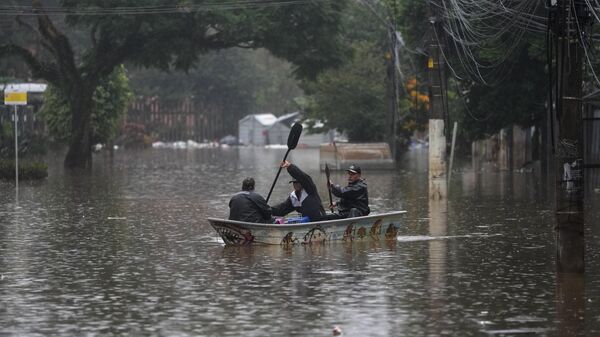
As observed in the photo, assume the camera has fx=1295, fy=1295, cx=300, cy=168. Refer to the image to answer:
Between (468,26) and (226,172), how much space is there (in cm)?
2153

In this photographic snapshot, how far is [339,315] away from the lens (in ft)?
43.6

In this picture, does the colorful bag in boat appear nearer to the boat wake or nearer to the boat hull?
the boat hull

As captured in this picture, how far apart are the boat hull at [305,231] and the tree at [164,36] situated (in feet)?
115

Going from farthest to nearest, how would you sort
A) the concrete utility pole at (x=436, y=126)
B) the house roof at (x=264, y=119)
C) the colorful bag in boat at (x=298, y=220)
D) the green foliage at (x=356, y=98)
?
the house roof at (x=264, y=119) → the green foliage at (x=356, y=98) → the concrete utility pole at (x=436, y=126) → the colorful bag in boat at (x=298, y=220)

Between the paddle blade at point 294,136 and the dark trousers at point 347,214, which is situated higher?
the paddle blade at point 294,136

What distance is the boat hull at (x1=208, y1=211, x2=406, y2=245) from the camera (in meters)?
20.3

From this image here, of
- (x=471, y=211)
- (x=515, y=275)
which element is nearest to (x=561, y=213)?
(x=515, y=275)

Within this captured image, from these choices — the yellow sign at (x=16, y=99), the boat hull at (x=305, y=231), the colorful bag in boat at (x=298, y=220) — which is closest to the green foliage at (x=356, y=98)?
the yellow sign at (x=16, y=99)

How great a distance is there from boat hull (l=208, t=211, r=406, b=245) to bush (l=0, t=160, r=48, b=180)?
2576 centimetres

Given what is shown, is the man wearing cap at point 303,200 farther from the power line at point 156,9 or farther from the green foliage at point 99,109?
the green foliage at point 99,109

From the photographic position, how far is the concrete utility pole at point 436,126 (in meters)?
32.0


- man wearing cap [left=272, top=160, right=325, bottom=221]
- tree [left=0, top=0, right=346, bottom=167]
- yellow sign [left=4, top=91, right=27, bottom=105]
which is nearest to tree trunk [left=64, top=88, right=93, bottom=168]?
tree [left=0, top=0, right=346, bottom=167]

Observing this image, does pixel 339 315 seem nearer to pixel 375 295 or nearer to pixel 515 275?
pixel 375 295

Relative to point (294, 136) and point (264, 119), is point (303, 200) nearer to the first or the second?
point (294, 136)
